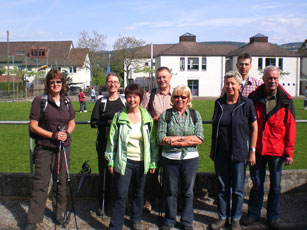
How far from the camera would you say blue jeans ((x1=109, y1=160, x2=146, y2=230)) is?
161 inches

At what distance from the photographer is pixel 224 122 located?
13.8 ft

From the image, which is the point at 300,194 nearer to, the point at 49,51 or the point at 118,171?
the point at 118,171

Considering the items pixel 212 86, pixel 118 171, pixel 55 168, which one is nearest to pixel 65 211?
pixel 55 168

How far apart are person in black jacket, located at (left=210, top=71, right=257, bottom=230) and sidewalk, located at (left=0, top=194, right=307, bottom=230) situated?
1.10ft

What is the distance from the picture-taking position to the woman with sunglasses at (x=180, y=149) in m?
4.12

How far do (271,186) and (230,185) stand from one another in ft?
1.76

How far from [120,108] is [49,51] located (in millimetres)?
75816

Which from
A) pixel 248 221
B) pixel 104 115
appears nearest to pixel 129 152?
pixel 104 115

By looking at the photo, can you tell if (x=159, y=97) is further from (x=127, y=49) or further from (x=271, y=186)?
(x=127, y=49)

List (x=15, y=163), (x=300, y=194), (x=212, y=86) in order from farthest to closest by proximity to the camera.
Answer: (x=212, y=86), (x=15, y=163), (x=300, y=194)

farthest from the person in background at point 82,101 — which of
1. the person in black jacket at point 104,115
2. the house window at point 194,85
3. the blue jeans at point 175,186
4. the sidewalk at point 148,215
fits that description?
the house window at point 194,85

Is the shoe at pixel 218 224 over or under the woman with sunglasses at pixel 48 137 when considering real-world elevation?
under

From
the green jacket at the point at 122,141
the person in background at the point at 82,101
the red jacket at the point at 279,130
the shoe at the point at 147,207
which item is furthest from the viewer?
the person in background at the point at 82,101

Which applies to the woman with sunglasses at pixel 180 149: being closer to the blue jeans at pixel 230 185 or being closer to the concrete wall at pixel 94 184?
the blue jeans at pixel 230 185
